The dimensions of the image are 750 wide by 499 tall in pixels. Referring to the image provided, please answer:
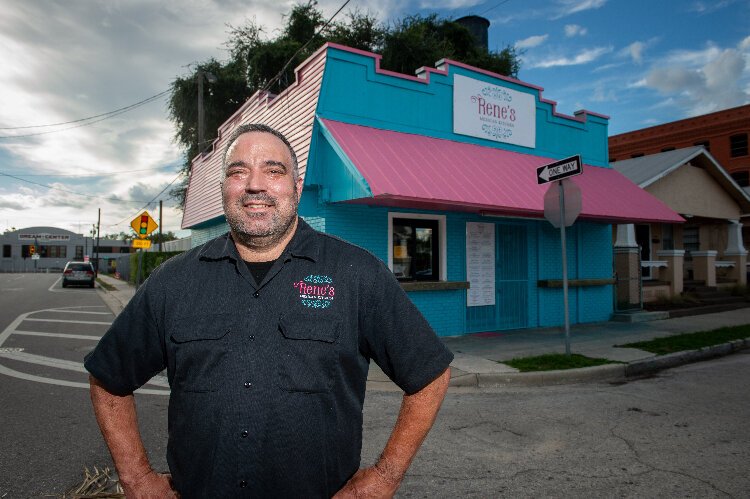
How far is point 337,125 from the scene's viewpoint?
878 centimetres

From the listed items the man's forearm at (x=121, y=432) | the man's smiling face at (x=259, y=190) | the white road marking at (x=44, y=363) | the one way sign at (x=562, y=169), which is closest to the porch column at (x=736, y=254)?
the one way sign at (x=562, y=169)

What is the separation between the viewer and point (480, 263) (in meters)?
10.7

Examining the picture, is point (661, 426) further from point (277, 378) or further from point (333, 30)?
point (333, 30)

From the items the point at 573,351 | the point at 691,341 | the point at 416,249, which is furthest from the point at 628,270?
the point at 416,249

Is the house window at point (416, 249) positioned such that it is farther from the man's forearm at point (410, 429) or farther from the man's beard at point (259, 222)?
the man's forearm at point (410, 429)

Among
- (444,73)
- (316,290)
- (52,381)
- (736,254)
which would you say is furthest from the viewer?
(736,254)

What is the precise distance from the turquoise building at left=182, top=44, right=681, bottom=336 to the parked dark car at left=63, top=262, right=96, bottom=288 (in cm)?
1997

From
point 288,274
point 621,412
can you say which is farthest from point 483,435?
point 288,274

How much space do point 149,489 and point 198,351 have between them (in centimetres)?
53

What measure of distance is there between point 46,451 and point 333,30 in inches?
1185

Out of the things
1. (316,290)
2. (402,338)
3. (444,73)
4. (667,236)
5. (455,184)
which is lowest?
(402,338)

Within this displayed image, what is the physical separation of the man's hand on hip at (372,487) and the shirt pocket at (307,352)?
322mm

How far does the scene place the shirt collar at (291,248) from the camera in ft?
5.87

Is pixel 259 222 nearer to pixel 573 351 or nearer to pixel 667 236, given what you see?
pixel 573 351
